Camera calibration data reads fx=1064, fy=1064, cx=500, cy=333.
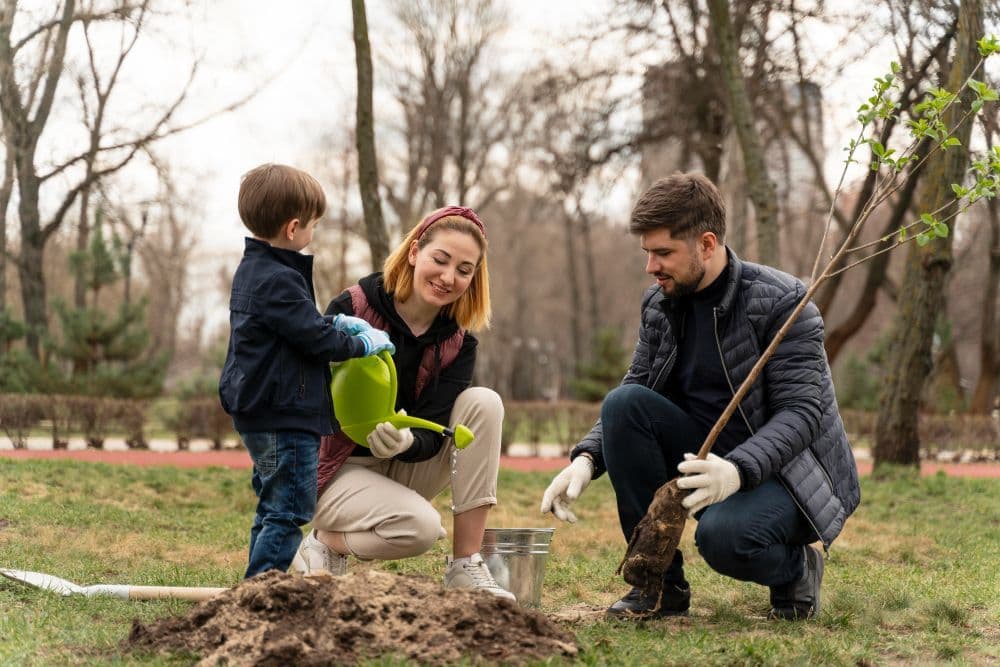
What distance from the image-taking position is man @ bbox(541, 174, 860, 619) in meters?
3.26

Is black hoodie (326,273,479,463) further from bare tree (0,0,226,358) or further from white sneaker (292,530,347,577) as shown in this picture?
bare tree (0,0,226,358)

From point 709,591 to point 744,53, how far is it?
9.28m

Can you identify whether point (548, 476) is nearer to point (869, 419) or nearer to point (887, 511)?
point (887, 511)

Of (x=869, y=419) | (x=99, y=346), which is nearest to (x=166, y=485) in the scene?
(x=99, y=346)

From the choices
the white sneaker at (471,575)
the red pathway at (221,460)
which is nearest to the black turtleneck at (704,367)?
the white sneaker at (471,575)

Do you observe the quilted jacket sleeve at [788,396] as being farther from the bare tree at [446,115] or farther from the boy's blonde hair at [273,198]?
the bare tree at [446,115]

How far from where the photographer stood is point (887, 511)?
7164 mm

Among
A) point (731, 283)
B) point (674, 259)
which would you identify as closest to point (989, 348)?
point (731, 283)

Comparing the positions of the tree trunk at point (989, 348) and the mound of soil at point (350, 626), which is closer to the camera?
the mound of soil at point (350, 626)

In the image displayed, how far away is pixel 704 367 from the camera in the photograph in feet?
11.7

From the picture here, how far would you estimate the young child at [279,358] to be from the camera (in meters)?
3.23

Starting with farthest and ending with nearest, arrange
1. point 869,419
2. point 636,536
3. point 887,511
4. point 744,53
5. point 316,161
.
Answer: point 316,161, point 869,419, point 744,53, point 887,511, point 636,536

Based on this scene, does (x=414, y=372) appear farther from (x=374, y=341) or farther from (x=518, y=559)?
(x=518, y=559)

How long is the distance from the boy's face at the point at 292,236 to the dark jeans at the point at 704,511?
1.14 metres
